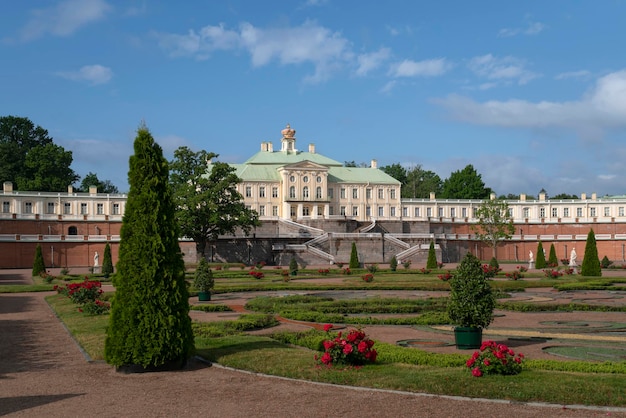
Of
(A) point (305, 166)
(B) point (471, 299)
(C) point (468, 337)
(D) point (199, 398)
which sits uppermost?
(A) point (305, 166)

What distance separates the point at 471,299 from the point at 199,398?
625 cm

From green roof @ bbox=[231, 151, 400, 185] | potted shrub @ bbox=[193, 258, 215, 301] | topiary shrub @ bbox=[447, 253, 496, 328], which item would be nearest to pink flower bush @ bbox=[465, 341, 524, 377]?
topiary shrub @ bbox=[447, 253, 496, 328]

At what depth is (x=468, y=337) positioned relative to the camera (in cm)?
1465

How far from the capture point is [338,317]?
2048 cm

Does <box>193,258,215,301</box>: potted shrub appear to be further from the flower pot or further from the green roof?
the green roof

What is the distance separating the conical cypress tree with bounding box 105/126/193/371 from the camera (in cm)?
1274

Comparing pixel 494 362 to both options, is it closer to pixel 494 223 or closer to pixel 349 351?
pixel 349 351

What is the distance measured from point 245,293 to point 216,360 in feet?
61.7

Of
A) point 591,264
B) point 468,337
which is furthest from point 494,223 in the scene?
point 468,337

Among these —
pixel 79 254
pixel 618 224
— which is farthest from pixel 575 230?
pixel 79 254

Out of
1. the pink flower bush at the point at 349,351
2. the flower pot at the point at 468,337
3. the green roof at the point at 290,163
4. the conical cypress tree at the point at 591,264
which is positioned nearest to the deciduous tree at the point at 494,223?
the green roof at the point at 290,163

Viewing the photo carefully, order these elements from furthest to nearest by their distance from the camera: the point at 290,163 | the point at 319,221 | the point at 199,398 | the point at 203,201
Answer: the point at 290,163
the point at 319,221
the point at 203,201
the point at 199,398

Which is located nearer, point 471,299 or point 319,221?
point 471,299

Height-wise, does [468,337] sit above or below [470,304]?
below
